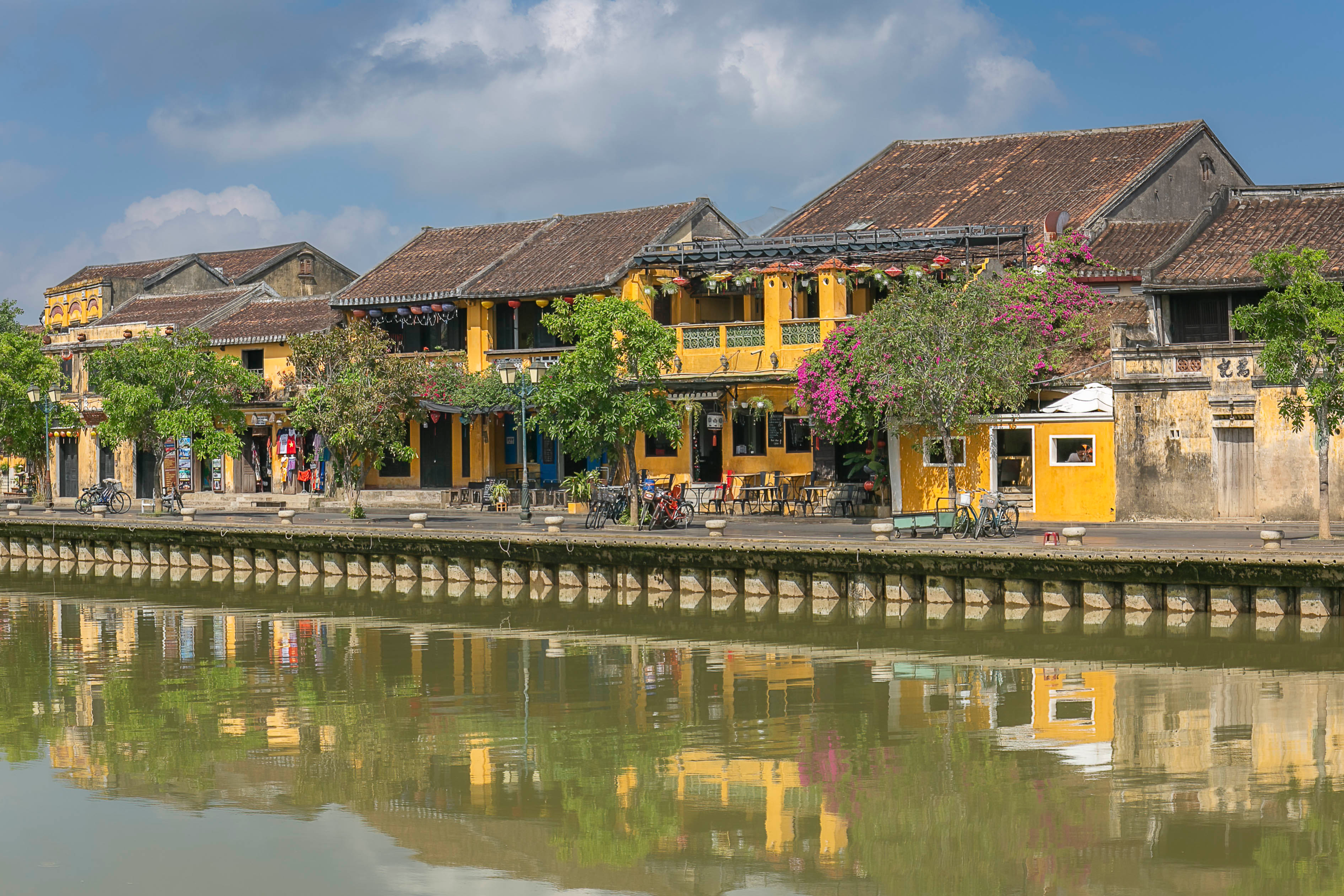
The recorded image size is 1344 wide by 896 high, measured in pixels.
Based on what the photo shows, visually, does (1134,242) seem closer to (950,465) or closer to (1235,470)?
(1235,470)

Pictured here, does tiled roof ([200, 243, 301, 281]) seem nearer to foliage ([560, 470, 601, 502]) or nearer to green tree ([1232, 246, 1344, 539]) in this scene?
foliage ([560, 470, 601, 502])

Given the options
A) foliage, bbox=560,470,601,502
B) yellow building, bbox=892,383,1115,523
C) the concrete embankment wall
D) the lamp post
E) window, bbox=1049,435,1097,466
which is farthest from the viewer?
the lamp post

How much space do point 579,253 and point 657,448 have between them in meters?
6.62

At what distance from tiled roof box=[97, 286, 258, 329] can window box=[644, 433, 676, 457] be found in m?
18.9

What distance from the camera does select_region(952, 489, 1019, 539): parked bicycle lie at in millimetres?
30344

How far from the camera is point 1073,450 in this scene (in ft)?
114

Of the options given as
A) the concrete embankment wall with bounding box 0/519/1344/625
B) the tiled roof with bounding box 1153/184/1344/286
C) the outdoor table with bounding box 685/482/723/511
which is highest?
the tiled roof with bounding box 1153/184/1344/286

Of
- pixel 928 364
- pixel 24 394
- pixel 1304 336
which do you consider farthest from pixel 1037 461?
pixel 24 394

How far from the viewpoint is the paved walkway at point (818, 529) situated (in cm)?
2767

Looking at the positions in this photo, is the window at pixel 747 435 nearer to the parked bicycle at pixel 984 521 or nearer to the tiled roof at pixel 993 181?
the tiled roof at pixel 993 181

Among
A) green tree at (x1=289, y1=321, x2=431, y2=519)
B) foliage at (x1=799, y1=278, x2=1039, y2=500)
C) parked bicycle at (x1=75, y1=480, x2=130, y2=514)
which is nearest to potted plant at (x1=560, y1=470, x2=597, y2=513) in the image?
green tree at (x1=289, y1=321, x2=431, y2=519)

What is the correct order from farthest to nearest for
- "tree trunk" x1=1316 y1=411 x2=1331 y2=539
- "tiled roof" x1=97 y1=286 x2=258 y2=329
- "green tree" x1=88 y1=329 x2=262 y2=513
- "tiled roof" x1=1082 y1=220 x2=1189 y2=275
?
"tiled roof" x1=97 y1=286 x2=258 y2=329 < "green tree" x1=88 y1=329 x2=262 y2=513 < "tiled roof" x1=1082 y1=220 x2=1189 y2=275 < "tree trunk" x1=1316 y1=411 x2=1331 y2=539

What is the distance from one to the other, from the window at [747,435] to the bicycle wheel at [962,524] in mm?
12050

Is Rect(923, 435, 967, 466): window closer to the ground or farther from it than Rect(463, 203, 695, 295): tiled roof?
closer to the ground
